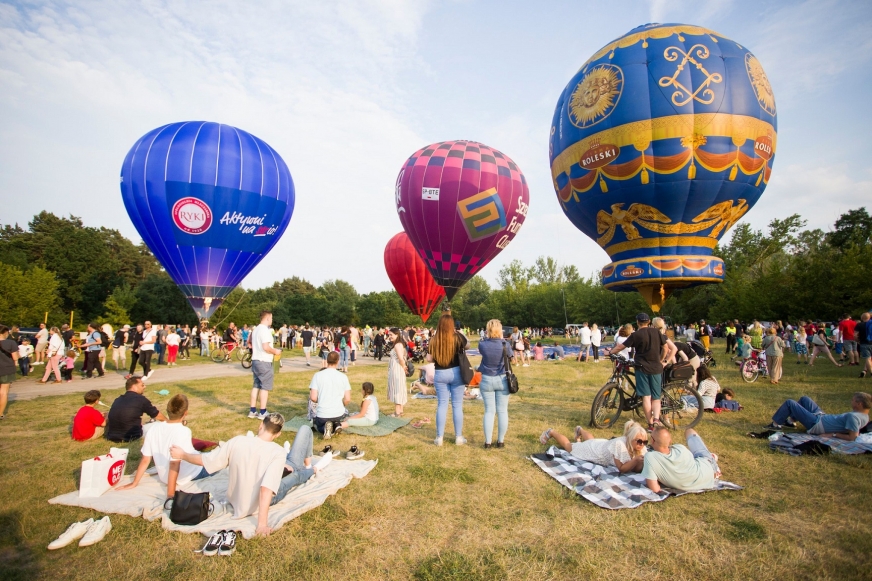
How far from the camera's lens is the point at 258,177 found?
749 inches

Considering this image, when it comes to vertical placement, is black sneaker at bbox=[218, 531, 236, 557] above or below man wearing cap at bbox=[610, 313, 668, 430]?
below

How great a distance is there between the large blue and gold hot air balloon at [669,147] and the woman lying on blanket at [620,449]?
7.95 metres

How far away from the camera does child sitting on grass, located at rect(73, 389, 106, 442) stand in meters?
A: 6.46

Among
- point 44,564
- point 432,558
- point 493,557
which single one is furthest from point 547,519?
point 44,564

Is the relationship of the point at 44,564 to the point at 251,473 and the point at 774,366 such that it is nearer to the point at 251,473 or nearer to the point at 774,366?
the point at 251,473

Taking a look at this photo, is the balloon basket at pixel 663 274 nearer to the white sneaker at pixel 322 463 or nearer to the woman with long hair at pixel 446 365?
the woman with long hair at pixel 446 365

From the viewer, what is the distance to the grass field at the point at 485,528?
315 centimetres

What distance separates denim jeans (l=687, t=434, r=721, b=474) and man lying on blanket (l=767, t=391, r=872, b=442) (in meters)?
2.42

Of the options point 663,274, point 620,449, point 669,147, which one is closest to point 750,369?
point 663,274

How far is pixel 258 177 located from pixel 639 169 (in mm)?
14843

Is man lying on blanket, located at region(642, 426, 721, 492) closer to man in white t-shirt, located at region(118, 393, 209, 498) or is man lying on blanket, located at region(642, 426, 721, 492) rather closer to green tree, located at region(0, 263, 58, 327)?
man in white t-shirt, located at region(118, 393, 209, 498)

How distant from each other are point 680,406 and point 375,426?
4.92 metres

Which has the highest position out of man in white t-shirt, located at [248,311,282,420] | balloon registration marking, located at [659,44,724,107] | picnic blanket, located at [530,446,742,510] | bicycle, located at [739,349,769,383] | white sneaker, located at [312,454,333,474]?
balloon registration marking, located at [659,44,724,107]

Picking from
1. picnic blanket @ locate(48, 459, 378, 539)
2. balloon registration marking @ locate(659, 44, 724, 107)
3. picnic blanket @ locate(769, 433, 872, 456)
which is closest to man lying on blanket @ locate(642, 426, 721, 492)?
picnic blanket @ locate(769, 433, 872, 456)
